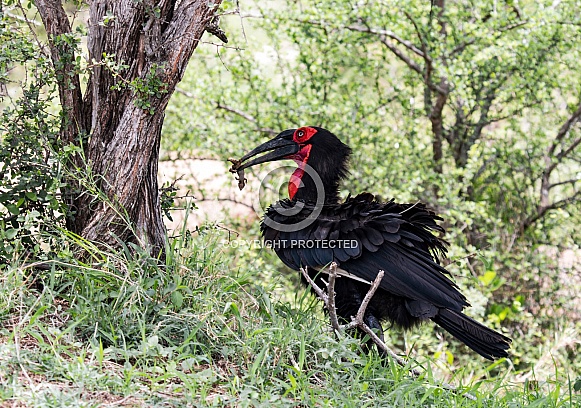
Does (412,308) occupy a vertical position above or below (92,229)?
above

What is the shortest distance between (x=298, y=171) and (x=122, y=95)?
1312mm

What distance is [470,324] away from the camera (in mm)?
3545

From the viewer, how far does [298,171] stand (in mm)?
4309

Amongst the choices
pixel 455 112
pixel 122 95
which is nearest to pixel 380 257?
pixel 122 95

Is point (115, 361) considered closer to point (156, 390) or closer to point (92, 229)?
point (156, 390)

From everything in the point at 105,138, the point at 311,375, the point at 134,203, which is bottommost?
the point at 311,375

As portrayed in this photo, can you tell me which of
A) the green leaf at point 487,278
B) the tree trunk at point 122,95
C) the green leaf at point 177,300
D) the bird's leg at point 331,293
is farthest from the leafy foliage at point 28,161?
the green leaf at point 487,278

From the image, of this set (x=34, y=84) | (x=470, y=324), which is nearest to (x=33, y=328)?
(x=34, y=84)

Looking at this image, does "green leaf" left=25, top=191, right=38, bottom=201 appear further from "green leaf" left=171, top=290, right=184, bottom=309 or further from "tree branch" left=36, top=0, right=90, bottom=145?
"green leaf" left=171, top=290, right=184, bottom=309

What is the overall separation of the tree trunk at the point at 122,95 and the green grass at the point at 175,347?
269 mm

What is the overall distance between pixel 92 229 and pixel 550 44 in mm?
4420

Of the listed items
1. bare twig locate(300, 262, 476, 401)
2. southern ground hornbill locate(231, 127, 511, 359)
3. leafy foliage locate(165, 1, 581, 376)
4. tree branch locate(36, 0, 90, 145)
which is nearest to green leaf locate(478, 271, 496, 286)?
leafy foliage locate(165, 1, 581, 376)

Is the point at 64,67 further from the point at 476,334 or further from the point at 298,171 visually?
the point at 476,334

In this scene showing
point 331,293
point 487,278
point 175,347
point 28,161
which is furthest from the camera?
point 487,278
